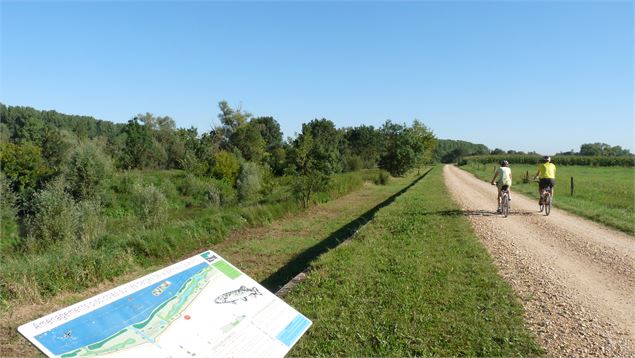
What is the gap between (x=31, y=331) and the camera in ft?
8.00

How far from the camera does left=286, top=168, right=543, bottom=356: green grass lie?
4297 millimetres

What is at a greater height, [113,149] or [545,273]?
[113,149]

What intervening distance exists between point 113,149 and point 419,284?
46.0 metres

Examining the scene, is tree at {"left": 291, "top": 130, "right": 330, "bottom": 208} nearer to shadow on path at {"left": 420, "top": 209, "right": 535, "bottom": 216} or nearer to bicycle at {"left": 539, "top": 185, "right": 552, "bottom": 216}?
shadow on path at {"left": 420, "top": 209, "right": 535, "bottom": 216}

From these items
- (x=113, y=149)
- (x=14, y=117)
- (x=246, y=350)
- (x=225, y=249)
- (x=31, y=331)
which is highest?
(x=14, y=117)

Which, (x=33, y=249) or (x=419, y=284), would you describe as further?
(x=33, y=249)

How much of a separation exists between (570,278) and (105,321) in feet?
23.4

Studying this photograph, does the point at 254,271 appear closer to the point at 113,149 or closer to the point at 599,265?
the point at 599,265

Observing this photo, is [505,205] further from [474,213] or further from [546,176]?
[546,176]

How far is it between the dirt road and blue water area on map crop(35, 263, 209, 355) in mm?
4286

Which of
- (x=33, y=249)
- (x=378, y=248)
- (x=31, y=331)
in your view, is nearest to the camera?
(x=31, y=331)

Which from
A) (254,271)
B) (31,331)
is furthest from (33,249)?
(31,331)

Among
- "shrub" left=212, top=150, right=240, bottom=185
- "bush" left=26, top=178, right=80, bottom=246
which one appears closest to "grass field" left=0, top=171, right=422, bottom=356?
"bush" left=26, top=178, right=80, bottom=246

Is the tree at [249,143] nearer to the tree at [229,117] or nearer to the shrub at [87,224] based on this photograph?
the tree at [229,117]
